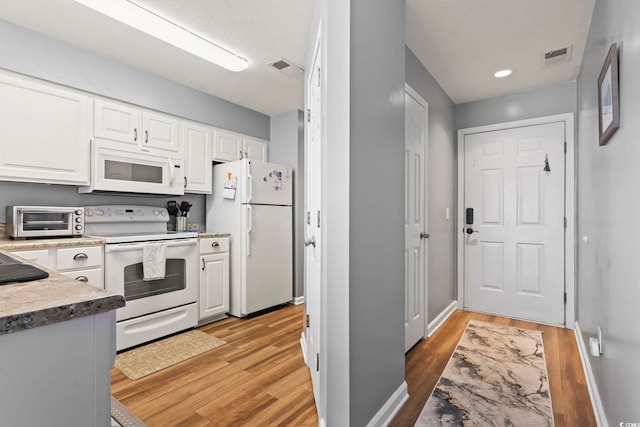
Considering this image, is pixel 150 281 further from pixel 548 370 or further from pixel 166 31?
pixel 548 370

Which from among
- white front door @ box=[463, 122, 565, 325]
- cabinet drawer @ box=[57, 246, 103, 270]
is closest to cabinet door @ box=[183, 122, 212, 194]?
cabinet drawer @ box=[57, 246, 103, 270]

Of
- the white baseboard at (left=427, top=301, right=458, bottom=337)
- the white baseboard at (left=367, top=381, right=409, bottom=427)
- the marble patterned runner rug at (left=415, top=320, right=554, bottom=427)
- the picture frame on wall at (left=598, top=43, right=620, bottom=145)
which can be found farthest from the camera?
the white baseboard at (left=427, top=301, right=458, bottom=337)

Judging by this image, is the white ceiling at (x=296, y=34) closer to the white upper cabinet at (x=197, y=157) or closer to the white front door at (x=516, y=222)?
the white upper cabinet at (x=197, y=157)

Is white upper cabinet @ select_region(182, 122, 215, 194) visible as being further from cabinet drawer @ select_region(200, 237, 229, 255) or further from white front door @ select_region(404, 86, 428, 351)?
white front door @ select_region(404, 86, 428, 351)

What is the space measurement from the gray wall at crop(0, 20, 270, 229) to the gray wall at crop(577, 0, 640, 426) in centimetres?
321

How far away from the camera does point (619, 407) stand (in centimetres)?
128

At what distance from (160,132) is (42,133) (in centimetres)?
88

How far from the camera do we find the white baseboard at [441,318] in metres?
2.85

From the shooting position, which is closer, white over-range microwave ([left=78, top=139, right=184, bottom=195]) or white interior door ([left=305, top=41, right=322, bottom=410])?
white interior door ([left=305, top=41, right=322, bottom=410])

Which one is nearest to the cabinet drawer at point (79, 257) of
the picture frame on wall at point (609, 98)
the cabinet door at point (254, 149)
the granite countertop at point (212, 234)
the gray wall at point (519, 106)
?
the granite countertop at point (212, 234)

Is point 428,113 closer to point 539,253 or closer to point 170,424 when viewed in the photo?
point 539,253

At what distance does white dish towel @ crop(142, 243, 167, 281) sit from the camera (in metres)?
2.56

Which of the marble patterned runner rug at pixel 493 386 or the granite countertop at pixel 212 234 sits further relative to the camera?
the granite countertop at pixel 212 234

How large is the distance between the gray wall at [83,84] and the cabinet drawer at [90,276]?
70 centimetres
